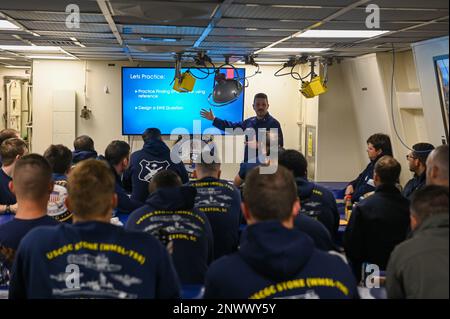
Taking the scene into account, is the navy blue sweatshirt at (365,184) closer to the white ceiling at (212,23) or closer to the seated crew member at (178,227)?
the white ceiling at (212,23)

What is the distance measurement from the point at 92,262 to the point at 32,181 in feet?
2.95

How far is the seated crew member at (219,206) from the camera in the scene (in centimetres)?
351

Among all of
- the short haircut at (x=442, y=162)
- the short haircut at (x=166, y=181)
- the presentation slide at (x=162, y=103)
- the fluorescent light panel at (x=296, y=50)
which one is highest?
the fluorescent light panel at (x=296, y=50)

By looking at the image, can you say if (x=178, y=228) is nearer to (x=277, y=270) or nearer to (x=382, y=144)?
(x=277, y=270)

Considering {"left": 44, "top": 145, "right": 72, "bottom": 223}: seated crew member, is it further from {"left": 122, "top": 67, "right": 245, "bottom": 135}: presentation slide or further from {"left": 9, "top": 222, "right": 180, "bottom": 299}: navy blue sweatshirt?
{"left": 122, "top": 67, "right": 245, "bottom": 135}: presentation slide

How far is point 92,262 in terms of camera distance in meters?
1.74

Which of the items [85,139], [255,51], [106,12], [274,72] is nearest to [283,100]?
[274,72]

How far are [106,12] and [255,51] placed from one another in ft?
10.4

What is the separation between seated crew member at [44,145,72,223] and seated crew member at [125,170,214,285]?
0.92 meters

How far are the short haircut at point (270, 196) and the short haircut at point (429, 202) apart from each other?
470 mm

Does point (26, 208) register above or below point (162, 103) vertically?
below

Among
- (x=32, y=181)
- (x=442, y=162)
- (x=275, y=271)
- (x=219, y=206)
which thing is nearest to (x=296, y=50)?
(x=219, y=206)

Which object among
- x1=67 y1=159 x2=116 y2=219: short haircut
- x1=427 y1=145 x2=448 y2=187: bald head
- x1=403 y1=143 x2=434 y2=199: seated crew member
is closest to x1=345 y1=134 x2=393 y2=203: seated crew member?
x1=403 y1=143 x2=434 y2=199: seated crew member

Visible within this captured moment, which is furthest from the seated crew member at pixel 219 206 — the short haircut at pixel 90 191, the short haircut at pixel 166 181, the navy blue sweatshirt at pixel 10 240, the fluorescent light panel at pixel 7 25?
the fluorescent light panel at pixel 7 25
